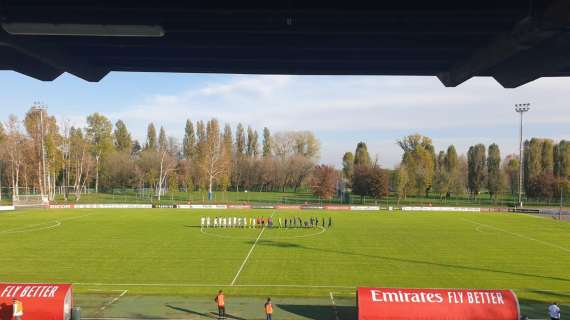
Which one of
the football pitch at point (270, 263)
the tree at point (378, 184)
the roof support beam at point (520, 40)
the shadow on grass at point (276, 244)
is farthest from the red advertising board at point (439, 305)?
the tree at point (378, 184)

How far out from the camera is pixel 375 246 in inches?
1400

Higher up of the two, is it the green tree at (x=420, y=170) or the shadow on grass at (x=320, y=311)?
the green tree at (x=420, y=170)

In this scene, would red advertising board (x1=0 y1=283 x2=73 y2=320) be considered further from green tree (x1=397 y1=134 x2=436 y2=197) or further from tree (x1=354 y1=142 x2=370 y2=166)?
tree (x1=354 y1=142 x2=370 y2=166)

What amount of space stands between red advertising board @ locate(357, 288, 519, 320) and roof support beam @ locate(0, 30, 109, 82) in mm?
11659

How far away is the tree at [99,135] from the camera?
349ft

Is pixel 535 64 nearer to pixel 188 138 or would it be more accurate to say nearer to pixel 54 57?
pixel 54 57

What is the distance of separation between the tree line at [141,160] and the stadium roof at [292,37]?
6925 cm

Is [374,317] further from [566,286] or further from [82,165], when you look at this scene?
→ [82,165]

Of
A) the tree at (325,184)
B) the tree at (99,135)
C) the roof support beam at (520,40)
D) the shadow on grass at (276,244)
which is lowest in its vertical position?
the shadow on grass at (276,244)

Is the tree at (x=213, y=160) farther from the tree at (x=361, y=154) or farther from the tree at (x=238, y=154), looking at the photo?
the tree at (x=361, y=154)

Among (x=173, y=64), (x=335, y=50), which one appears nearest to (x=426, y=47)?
(x=335, y=50)

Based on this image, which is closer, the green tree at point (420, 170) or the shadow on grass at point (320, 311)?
the shadow on grass at point (320, 311)

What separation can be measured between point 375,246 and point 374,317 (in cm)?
1986

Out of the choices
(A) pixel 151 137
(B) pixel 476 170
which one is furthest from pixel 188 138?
(B) pixel 476 170
